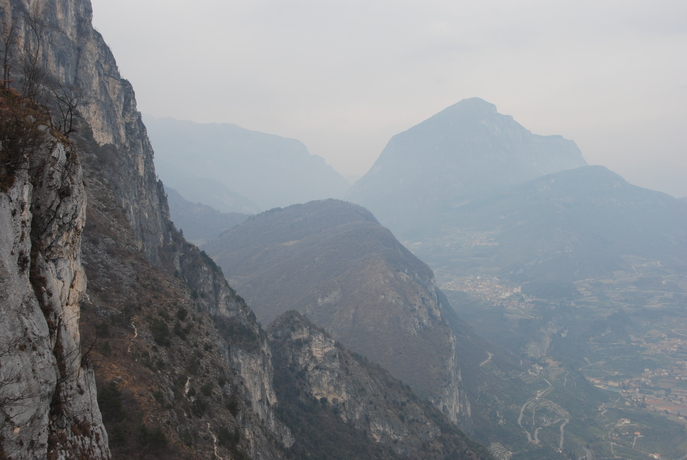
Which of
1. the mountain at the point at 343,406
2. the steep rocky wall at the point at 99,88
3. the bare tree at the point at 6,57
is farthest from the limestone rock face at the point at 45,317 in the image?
the mountain at the point at 343,406

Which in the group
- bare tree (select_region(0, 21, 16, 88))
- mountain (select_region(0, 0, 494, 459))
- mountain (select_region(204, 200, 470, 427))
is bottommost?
mountain (select_region(204, 200, 470, 427))

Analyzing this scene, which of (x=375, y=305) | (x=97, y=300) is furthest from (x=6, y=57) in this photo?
(x=375, y=305)

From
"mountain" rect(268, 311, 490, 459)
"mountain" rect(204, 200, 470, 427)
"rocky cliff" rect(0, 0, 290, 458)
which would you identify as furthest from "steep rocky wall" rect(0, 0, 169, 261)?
"mountain" rect(204, 200, 470, 427)

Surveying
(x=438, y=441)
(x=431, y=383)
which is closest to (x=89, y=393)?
(x=438, y=441)

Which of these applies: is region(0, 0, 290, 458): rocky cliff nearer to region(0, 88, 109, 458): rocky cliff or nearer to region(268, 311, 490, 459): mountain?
region(0, 88, 109, 458): rocky cliff

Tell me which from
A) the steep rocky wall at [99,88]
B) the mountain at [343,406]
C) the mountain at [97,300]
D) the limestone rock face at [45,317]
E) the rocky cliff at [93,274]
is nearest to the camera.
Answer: the limestone rock face at [45,317]

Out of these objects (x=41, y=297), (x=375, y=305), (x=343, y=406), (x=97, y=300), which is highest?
(x=41, y=297)

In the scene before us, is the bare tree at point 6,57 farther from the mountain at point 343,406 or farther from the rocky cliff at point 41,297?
the mountain at point 343,406

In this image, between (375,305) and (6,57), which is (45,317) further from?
(375,305)

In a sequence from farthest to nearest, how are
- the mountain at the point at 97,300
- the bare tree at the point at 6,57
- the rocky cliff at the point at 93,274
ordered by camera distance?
1. the bare tree at the point at 6,57
2. the rocky cliff at the point at 93,274
3. the mountain at the point at 97,300
